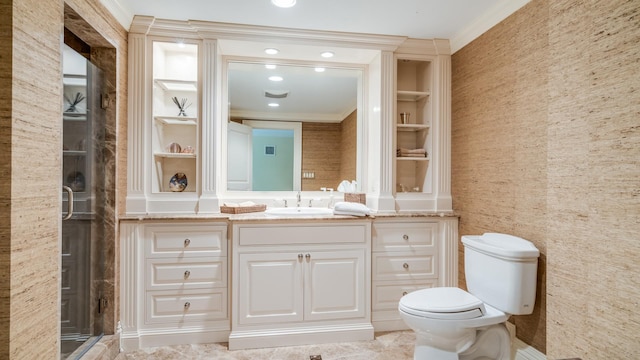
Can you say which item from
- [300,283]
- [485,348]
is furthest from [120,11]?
[485,348]

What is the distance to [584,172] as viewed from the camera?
1.30m

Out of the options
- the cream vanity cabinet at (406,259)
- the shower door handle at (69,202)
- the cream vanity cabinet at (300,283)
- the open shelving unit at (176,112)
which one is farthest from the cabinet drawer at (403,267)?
the shower door handle at (69,202)

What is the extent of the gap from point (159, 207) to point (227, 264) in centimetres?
67

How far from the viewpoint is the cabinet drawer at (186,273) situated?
2303 millimetres

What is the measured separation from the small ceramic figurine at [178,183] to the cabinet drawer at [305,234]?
678mm

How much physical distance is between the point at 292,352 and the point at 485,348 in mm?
1204

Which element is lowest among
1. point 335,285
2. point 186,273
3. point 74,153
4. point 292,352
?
point 292,352

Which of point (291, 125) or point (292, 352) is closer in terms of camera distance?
point (292, 352)

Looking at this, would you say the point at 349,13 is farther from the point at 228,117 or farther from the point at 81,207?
the point at 81,207

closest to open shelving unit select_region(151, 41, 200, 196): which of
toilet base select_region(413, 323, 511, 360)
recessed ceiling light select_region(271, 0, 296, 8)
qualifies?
recessed ceiling light select_region(271, 0, 296, 8)

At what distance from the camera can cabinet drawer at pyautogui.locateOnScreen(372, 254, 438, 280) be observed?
2.52 m

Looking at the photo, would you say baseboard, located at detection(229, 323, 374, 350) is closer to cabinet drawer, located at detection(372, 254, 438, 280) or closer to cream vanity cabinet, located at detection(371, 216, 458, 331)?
cream vanity cabinet, located at detection(371, 216, 458, 331)

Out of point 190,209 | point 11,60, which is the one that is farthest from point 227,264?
point 11,60

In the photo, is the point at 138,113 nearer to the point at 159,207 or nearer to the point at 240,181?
the point at 159,207
